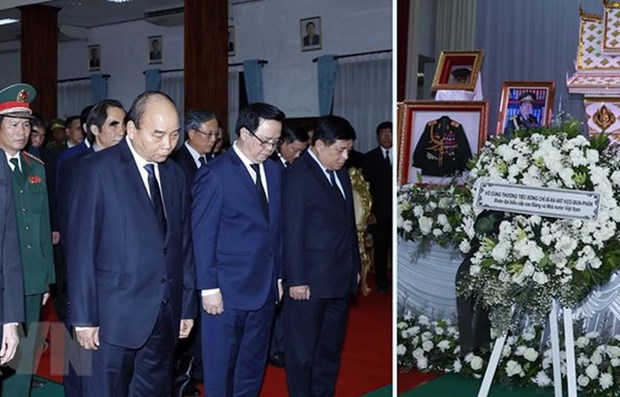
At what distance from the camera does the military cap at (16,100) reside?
10.5ft

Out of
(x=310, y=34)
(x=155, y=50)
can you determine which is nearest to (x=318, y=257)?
(x=310, y=34)

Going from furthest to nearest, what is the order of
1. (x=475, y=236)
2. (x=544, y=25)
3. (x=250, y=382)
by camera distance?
(x=544, y=25) → (x=475, y=236) → (x=250, y=382)

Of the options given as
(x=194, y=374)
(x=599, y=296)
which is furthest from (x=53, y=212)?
(x=599, y=296)

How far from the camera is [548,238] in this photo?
2.96 meters

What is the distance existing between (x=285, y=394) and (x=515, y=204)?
1602 mm

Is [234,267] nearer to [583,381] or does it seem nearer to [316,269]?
[316,269]

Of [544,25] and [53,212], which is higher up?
[544,25]

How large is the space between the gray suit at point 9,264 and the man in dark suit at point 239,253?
1.97ft

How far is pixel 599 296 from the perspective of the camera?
3.97m

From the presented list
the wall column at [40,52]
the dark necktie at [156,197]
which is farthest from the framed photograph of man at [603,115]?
the wall column at [40,52]

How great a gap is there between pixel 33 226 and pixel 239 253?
2.99ft

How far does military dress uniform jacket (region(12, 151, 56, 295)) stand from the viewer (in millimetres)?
3227

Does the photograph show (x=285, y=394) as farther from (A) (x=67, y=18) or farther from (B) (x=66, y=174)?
(A) (x=67, y=18)

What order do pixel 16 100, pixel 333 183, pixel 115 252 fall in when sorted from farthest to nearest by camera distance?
1. pixel 333 183
2. pixel 16 100
3. pixel 115 252
